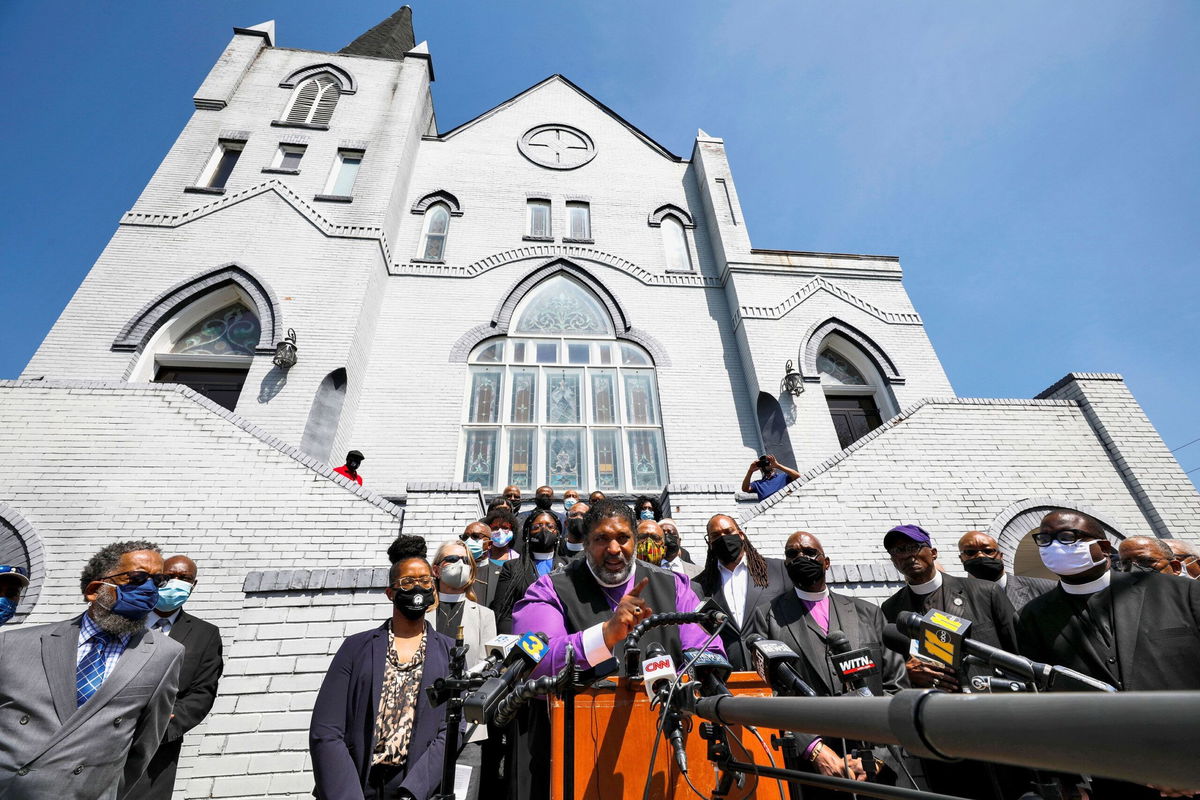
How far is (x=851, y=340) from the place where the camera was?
1156cm

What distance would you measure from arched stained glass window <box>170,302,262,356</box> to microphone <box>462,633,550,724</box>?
1029 cm

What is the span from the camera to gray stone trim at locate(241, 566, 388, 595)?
4383 mm

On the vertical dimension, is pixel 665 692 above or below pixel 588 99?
below

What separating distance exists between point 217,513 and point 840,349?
36.8 feet

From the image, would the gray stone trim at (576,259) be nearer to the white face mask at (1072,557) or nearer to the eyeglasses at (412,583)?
the eyeglasses at (412,583)

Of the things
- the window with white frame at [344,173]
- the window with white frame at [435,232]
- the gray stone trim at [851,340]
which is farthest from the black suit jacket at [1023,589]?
the window with white frame at [344,173]

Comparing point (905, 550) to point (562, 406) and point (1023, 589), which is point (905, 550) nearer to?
point (1023, 589)

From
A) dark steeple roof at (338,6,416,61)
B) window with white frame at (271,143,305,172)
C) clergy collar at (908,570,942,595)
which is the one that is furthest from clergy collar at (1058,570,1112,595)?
dark steeple roof at (338,6,416,61)

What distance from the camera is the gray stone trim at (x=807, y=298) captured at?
37.8 ft

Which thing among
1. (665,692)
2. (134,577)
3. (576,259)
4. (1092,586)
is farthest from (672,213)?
(665,692)

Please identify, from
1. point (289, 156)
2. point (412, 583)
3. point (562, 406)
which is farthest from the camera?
point (289, 156)

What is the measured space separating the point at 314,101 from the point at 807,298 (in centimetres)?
1322

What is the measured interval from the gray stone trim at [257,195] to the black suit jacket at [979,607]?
36.0 feet

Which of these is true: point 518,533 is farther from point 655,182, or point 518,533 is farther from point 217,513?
point 655,182
